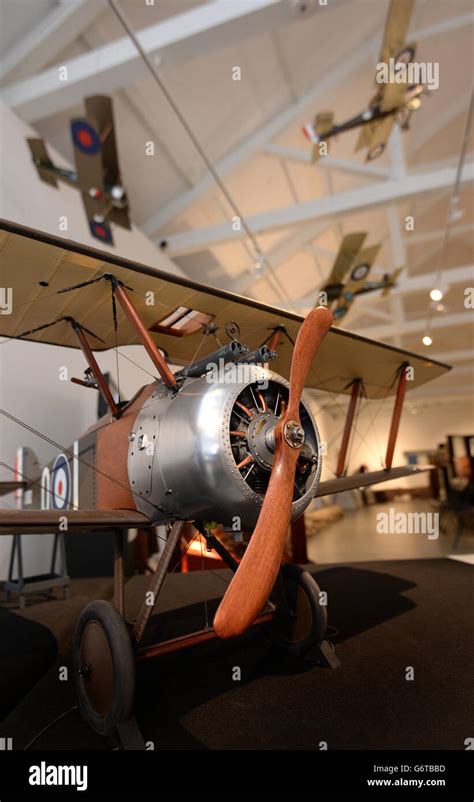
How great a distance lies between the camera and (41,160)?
6340 millimetres

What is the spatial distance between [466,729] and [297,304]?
436 inches

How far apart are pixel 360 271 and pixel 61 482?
691cm

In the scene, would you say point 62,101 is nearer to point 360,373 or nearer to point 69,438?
point 69,438

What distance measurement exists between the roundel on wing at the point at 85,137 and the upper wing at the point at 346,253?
408 cm

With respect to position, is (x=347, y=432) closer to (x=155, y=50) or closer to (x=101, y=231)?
(x=155, y=50)

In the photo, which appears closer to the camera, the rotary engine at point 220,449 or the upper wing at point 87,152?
the rotary engine at point 220,449

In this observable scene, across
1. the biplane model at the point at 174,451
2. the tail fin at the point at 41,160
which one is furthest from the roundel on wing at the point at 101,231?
the biplane model at the point at 174,451

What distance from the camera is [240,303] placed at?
3.47 meters

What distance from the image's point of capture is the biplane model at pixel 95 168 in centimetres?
594

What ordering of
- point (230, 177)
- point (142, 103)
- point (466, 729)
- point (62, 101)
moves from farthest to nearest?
point (230, 177) → point (142, 103) → point (62, 101) → point (466, 729)

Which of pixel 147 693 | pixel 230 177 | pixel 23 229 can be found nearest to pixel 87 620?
pixel 147 693


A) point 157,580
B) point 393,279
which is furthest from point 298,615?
point 393,279

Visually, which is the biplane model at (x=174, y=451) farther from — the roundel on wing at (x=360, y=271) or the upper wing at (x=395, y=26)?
the roundel on wing at (x=360, y=271)

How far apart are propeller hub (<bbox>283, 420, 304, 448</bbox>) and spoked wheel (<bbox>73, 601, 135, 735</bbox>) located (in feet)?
4.27
